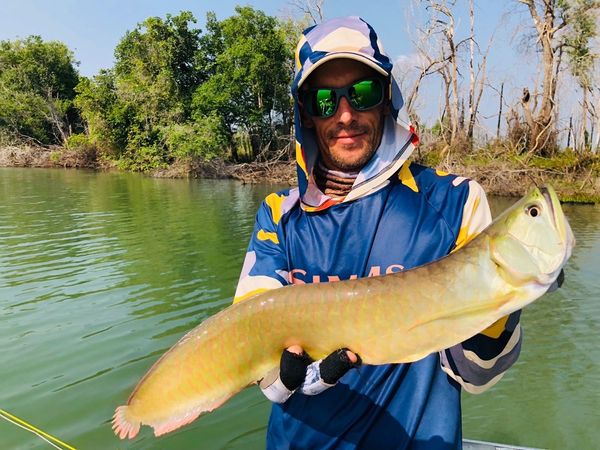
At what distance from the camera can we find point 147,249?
12328 millimetres

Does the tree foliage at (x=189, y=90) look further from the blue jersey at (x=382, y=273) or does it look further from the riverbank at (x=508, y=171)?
the blue jersey at (x=382, y=273)

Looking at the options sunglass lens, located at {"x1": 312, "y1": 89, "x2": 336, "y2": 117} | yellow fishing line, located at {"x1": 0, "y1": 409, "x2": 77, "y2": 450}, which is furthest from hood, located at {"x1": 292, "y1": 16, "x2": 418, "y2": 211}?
yellow fishing line, located at {"x1": 0, "y1": 409, "x2": 77, "y2": 450}

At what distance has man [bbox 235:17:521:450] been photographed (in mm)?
1942

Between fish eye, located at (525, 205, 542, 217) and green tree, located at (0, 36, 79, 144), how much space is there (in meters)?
54.6

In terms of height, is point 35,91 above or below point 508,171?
Result: above

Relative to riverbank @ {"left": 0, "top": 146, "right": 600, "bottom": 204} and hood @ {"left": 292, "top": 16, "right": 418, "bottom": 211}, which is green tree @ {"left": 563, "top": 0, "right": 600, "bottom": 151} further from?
hood @ {"left": 292, "top": 16, "right": 418, "bottom": 211}

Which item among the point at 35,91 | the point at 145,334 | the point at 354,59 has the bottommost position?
the point at 145,334

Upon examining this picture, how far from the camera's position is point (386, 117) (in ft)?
8.11

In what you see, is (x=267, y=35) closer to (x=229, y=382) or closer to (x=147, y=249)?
(x=147, y=249)

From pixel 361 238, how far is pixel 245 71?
34.4 meters

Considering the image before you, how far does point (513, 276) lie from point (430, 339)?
346 mm

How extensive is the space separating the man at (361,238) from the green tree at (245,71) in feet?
109

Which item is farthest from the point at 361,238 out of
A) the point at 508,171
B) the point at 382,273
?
the point at 508,171

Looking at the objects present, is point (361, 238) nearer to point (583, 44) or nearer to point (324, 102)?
point (324, 102)
